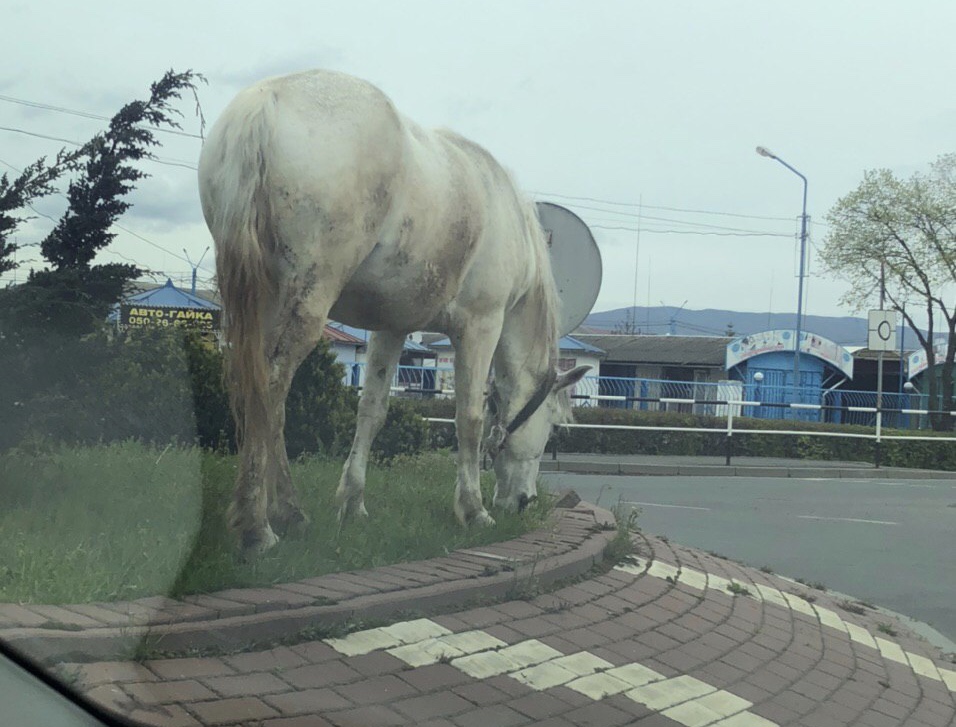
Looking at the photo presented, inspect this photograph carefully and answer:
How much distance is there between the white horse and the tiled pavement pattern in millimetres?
966

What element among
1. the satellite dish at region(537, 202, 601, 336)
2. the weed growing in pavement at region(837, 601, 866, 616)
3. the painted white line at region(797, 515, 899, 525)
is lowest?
the weed growing in pavement at region(837, 601, 866, 616)

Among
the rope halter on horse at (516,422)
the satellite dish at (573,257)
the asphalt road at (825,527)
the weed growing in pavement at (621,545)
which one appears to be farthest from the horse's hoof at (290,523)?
the satellite dish at (573,257)

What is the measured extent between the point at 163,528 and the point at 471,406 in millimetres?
2035

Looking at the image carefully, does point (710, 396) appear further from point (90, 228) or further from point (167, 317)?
point (90, 228)

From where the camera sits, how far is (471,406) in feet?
21.2

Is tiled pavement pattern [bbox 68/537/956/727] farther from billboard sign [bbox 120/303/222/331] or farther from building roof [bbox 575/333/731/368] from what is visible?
building roof [bbox 575/333/731/368]

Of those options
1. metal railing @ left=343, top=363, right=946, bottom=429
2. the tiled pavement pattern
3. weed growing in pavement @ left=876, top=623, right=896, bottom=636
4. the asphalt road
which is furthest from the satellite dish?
metal railing @ left=343, top=363, right=946, bottom=429

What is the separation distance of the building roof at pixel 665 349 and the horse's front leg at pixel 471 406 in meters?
48.8

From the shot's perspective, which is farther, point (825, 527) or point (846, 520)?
point (846, 520)

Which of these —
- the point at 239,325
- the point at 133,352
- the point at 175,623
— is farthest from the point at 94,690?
the point at 133,352

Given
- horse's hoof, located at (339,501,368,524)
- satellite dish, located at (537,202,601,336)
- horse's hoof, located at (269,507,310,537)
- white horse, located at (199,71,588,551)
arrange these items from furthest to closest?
satellite dish, located at (537,202,601,336) → horse's hoof, located at (339,501,368,524) → horse's hoof, located at (269,507,310,537) → white horse, located at (199,71,588,551)

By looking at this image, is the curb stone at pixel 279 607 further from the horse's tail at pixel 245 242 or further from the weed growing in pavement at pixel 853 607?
the weed growing in pavement at pixel 853 607

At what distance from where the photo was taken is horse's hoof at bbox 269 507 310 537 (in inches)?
208

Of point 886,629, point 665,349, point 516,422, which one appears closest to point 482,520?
point 516,422
